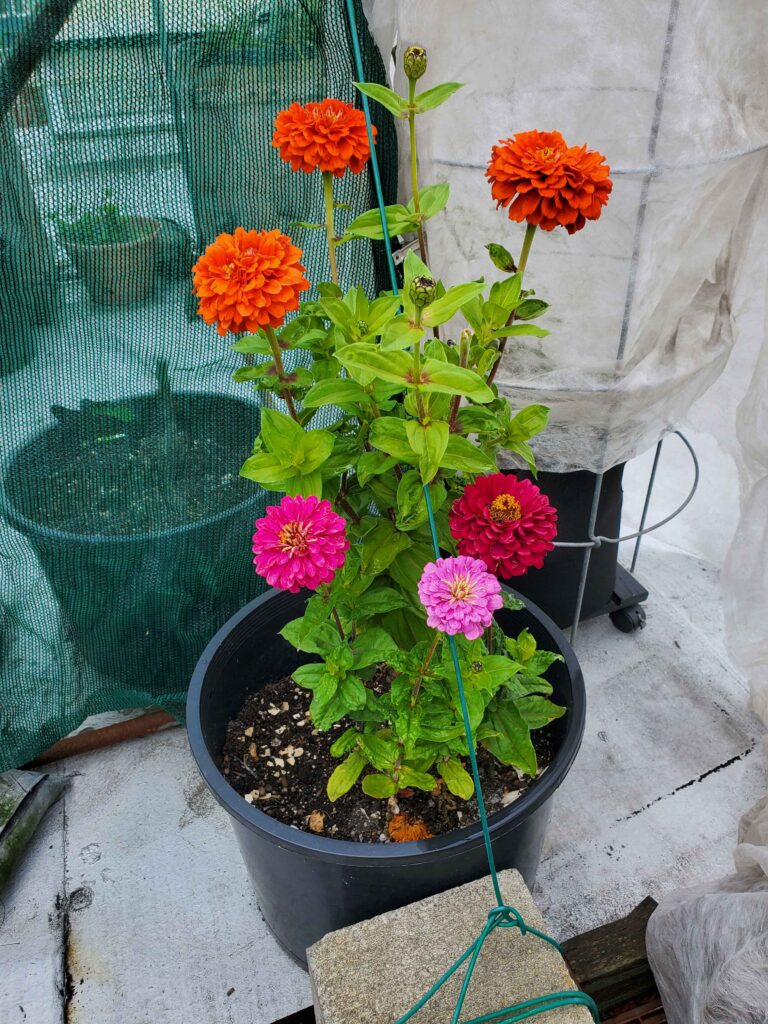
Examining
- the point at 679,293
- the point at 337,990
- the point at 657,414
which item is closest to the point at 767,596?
the point at 657,414

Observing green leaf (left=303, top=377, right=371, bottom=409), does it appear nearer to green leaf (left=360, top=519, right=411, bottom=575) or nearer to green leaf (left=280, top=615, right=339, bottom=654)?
green leaf (left=360, top=519, right=411, bottom=575)

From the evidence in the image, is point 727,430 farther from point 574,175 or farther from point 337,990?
point 337,990

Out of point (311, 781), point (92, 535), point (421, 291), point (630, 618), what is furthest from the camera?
point (630, 618)

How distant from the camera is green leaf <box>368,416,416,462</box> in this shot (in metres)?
0.82

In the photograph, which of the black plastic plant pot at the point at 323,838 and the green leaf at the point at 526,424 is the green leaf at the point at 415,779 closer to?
the black plastic plant pot at the point at 323,838

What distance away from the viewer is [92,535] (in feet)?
4.50

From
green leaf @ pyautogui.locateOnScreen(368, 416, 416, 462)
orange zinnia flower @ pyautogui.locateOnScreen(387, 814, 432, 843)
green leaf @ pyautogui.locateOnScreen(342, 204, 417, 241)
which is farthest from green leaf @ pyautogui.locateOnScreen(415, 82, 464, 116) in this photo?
orange zinnia flower @ pyautogui.locateOnScreen(387, 814, 432, 843)

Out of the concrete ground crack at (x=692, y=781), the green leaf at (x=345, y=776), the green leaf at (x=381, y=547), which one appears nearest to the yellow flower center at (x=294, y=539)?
the green leaf at (x=381, y=547)

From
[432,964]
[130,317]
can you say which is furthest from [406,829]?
[130,317]

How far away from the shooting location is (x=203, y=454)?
4.58 ft

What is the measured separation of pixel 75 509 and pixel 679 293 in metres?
1.03

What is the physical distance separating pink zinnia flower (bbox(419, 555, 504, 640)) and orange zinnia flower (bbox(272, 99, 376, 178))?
1.52 ft

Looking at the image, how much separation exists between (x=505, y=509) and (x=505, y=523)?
0.01 metres

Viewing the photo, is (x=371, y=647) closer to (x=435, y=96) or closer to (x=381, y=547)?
(x=381, y=547)
